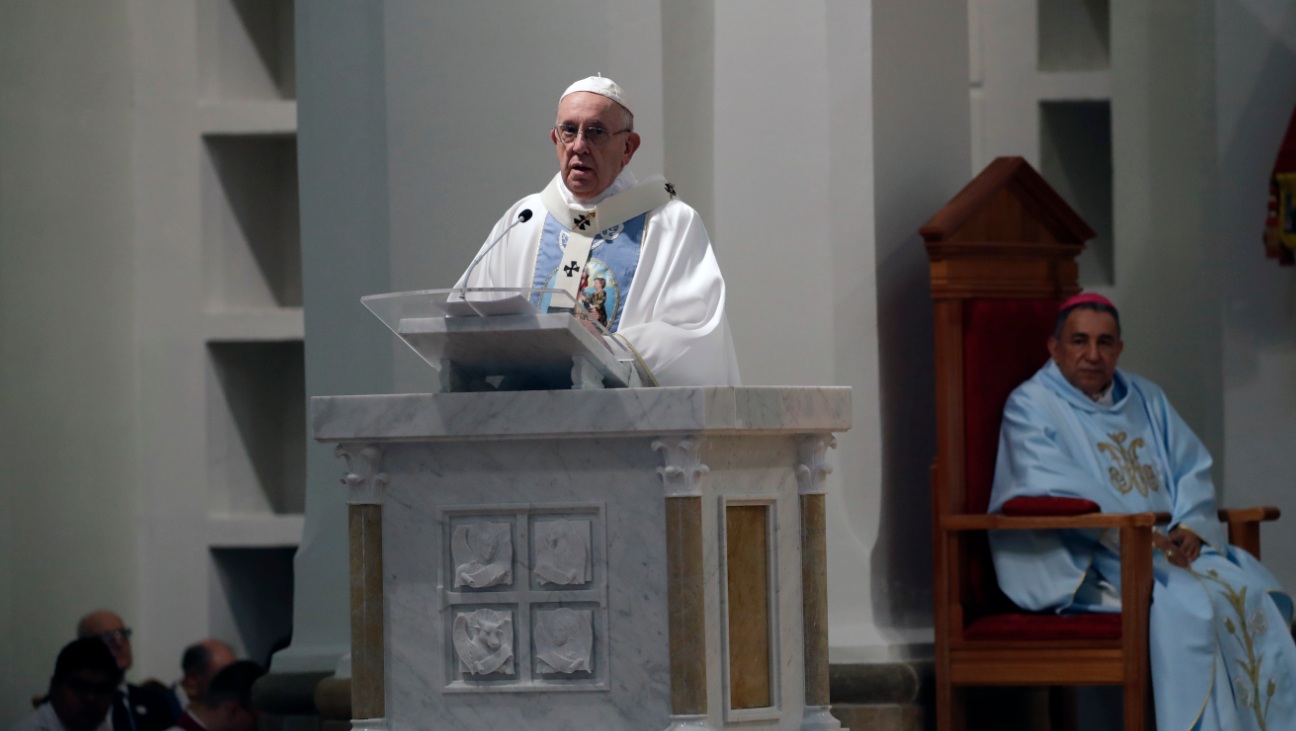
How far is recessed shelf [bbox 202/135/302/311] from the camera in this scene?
7.69m

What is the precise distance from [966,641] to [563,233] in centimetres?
190

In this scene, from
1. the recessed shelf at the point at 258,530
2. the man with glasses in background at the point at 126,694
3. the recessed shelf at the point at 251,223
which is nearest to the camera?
the man with glasses in background at the point at 126,694

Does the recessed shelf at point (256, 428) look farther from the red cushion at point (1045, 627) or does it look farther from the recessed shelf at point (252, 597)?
the red cushion at point (1045, 627)

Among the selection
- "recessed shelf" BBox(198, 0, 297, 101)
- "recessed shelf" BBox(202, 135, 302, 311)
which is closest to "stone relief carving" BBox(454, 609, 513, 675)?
"recessed shelf" BBox(202, 135, 302, 311)

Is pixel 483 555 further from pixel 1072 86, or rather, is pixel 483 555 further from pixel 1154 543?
pixel 1072 86

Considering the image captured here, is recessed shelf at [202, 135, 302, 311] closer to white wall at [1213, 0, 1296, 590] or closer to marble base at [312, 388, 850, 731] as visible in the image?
white wall at [1213, 0, 1296, 590]

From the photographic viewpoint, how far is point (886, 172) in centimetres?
602

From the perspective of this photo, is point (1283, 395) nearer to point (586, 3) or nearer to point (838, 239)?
point (838, 239)

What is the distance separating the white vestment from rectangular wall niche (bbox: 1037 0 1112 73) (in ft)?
11.8

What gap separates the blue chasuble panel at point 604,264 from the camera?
173 inches

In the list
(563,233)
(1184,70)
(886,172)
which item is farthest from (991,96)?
(563,233)

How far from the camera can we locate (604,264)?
443 centimetres

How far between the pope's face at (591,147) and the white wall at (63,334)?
3700mm

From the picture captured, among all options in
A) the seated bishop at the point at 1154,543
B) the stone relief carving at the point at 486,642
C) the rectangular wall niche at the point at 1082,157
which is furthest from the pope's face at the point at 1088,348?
the stone relief carving at the point at 486,642
